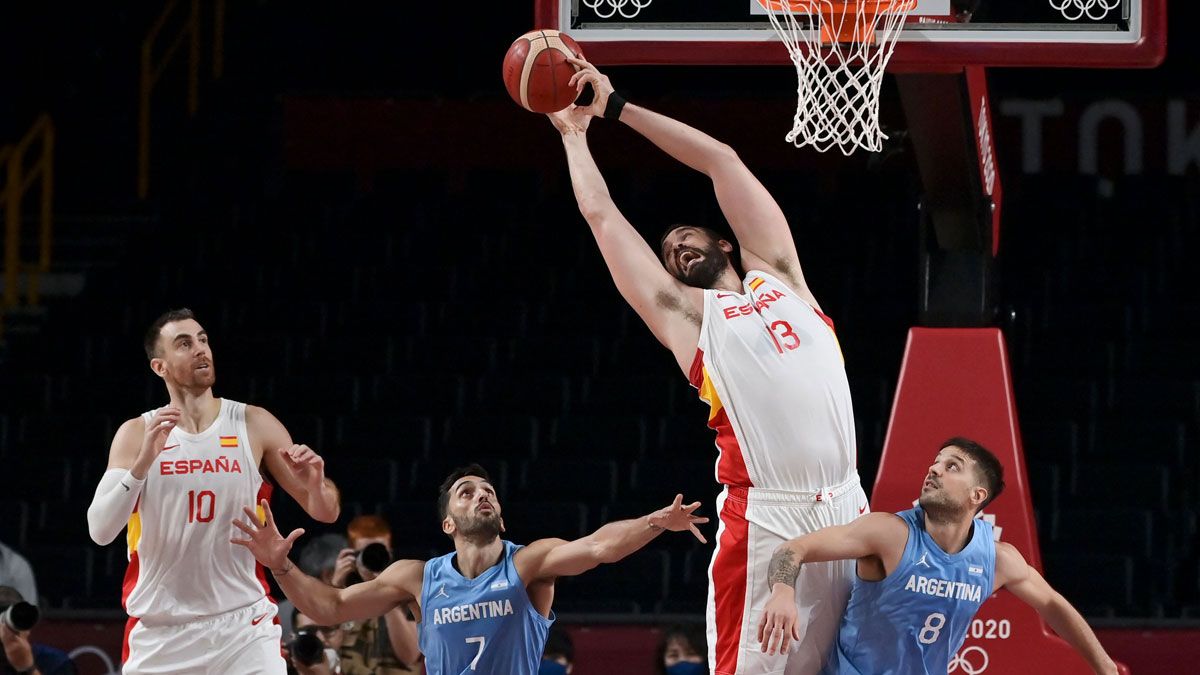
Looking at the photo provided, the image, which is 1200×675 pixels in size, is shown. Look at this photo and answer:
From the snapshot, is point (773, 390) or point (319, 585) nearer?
point (773, 390)

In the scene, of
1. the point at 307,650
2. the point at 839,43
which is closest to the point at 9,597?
the point at 307,650

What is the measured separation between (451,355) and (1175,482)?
4.83 meters

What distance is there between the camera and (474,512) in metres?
6.13

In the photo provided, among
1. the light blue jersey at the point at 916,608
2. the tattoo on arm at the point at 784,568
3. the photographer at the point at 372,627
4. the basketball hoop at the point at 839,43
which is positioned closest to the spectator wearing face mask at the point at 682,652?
the photographer at the point at 372,627

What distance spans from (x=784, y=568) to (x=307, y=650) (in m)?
2.54

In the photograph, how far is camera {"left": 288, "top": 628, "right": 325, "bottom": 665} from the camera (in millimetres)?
6695

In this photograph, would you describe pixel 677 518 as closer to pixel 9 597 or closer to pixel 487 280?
pixel 9 597

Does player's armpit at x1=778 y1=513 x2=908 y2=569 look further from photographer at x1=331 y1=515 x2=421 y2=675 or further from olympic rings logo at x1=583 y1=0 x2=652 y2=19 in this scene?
photographer at x1=331 y1=515 x2=421 y2=675

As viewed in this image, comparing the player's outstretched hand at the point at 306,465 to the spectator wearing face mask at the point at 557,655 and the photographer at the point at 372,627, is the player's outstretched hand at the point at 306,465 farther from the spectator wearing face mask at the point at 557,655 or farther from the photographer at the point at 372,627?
the spectator wearing face mask at the point at 557,655

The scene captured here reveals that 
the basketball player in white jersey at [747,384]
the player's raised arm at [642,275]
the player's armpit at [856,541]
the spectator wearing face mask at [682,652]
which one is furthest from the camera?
the spectator wearing face mask at [682,652]

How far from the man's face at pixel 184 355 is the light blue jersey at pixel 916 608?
242cm

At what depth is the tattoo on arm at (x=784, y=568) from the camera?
479 centimetres

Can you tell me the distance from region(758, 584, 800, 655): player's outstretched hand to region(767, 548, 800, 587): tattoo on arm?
0.8 inches

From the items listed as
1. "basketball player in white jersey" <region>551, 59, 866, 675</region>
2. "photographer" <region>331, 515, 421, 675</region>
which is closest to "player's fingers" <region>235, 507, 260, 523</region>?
"photographer" <region>331, 515, 421, 675</region>
